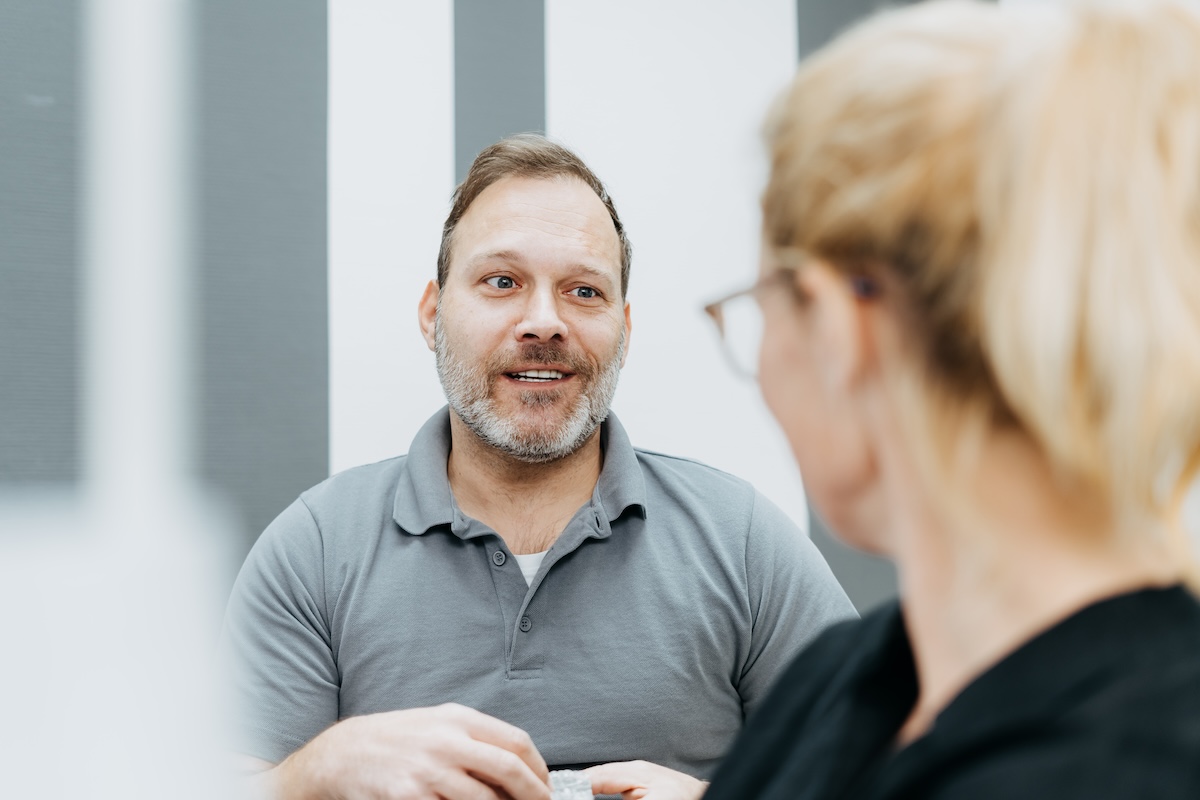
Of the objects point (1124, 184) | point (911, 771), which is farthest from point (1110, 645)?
point (1124, 184)

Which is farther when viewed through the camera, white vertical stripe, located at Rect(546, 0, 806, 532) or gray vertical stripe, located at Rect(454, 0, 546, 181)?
white vertical stripe, located at Rect(546, 0, 806, 532)

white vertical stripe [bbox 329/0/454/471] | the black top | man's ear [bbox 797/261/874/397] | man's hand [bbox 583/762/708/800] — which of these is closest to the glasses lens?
man's ear [bbox 797/261/874/397]

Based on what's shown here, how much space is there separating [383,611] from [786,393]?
933 millimetres

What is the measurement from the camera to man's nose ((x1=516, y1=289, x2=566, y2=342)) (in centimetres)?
150

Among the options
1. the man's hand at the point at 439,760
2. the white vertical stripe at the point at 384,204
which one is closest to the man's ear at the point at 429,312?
the white vertical stripe at the point at 384,204

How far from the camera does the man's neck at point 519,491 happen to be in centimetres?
153

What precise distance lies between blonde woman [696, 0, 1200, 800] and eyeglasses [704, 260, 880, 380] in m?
0.01

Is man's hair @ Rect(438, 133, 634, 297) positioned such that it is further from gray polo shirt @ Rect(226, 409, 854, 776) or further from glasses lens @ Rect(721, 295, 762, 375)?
glasses lens @ Rect(721, 295, 762, 375)

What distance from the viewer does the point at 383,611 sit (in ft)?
4.62

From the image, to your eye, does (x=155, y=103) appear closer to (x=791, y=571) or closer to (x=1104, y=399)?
(x=791, y=571)

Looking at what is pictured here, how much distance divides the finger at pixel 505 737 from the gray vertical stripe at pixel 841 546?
3.93 ft

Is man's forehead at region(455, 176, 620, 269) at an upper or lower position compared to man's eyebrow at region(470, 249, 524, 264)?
upper

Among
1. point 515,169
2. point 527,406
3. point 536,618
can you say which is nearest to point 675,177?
point 515,169

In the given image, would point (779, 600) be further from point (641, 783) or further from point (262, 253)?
point (262, 253)
